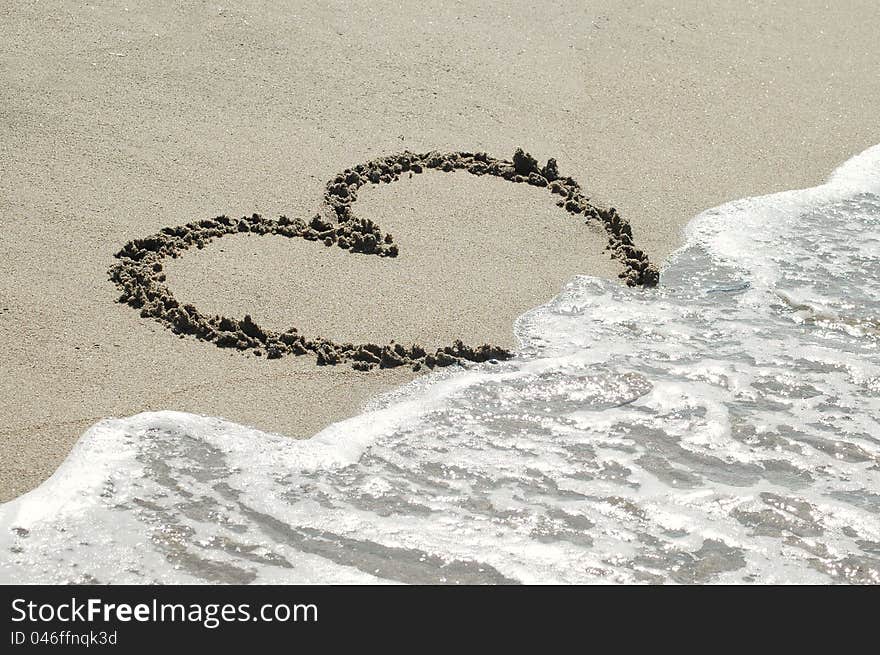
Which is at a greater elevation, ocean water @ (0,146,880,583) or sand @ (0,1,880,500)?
sand @ (0,1,880,500)

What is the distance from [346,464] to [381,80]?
2898mm

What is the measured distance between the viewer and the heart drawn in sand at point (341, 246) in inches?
159

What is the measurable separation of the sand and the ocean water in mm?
176

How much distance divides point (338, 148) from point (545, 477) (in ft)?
7.81

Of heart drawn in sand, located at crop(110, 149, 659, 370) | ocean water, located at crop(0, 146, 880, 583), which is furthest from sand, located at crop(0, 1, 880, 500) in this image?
ocean water, located at crop(0, 146, 880, 583)

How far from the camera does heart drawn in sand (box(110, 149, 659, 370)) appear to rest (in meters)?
4.05

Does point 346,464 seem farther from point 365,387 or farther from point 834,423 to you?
point 834,423

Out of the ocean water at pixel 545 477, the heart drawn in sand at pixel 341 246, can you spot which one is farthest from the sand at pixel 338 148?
the ocean water at pixel 545 477

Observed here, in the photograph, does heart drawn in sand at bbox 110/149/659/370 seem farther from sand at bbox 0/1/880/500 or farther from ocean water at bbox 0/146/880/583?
ocean water at bbox 0/146/880/583

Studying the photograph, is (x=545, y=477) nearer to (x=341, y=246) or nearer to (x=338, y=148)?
(x=341, y=246)

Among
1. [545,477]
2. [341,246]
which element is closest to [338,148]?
[341,246]

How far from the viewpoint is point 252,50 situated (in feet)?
19.8

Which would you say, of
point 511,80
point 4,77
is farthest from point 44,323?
point 511,80

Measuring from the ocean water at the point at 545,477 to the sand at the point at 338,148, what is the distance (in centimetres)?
18
